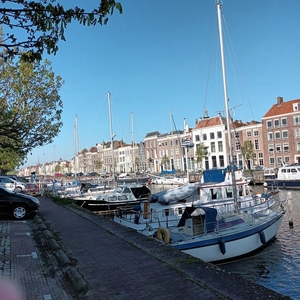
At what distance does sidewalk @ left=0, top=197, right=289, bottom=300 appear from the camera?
567 cm

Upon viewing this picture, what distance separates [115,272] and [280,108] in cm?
6818

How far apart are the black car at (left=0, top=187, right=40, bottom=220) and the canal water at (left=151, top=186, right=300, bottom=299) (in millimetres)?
9232

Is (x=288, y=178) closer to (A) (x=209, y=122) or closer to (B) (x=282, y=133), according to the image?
(B) (x=282, y=133)

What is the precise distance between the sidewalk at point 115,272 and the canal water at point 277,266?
16.5 ft

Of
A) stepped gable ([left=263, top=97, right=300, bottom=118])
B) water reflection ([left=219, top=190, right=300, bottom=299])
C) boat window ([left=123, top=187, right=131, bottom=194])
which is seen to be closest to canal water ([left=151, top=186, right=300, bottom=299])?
water reflection ([left=219, top=190, right=300, bottom=299])

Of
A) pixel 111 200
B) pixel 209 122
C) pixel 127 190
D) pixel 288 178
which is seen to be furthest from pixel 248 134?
pixel 111 200

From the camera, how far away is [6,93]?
18469 millimetres

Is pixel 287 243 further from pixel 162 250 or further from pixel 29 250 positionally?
pixel 29 250

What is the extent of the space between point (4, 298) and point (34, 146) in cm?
1639

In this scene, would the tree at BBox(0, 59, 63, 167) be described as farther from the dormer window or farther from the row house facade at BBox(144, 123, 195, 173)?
the row house facade at BBox(144, 123, 195, 173)

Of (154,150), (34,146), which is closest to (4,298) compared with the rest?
(34,146)

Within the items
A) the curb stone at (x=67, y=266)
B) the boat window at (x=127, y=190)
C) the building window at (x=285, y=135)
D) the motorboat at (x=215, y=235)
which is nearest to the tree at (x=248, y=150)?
the building window at (x=285, y=135)

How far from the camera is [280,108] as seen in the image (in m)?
68.1

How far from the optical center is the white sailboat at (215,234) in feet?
42.0
